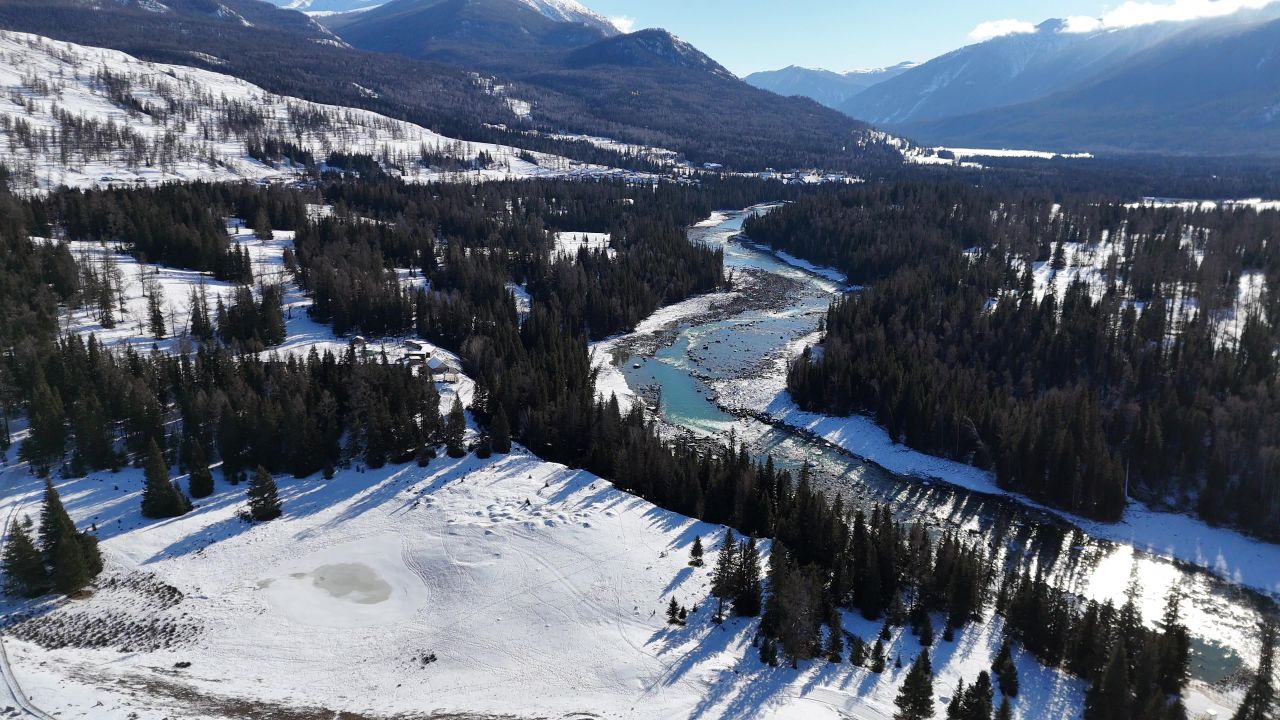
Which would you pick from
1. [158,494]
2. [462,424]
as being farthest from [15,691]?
[462,424]

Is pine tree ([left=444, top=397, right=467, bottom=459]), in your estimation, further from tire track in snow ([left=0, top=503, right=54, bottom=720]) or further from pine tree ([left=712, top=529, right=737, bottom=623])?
tire track in snow ([left=0, top=503, right=54, bottom=720])

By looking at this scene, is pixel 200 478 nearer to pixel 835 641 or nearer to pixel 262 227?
pixel 835 641

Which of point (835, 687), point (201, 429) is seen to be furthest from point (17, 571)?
point (835, 687)

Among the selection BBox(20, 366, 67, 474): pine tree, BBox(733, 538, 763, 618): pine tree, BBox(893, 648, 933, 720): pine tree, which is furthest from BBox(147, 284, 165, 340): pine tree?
BBox(893, 648, 933, 720): pine tree

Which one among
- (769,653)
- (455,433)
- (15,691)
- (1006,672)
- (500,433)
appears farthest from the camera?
(500,433)

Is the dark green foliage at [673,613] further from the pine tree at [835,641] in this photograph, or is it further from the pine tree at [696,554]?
the pine tree at [835,641]
